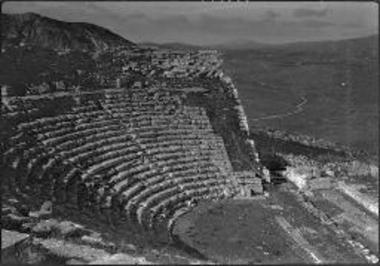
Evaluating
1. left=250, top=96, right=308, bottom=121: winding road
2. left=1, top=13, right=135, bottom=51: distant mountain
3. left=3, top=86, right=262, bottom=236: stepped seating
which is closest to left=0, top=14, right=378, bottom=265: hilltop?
left=3, top=86, right=262, bottom=236: stepped seating

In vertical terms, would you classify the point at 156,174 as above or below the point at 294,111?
above

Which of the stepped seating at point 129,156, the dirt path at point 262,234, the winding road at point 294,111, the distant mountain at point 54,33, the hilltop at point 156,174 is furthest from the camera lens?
the winding road at point 294,111

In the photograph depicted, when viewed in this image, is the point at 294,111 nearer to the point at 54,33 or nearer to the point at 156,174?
the point at 54,33

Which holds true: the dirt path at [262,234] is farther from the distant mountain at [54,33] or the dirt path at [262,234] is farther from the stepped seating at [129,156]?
the distant mountain at [54,33]

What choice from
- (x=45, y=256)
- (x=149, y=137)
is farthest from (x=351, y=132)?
(x=45, y=256)

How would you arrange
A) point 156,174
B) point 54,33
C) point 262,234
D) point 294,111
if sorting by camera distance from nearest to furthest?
1. point 262,234
2. point 156,174
3. point 54,33
4. point 294,111

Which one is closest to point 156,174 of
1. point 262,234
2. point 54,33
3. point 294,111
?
point 262,234

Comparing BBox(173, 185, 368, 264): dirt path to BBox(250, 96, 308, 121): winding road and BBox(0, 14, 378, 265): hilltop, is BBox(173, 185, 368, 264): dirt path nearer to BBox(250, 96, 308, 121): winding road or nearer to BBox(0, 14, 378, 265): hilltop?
BBox(0, 14, 378, 265): hilltop

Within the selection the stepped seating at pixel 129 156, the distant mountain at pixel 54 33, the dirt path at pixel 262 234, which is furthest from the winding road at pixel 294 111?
the dirt path at pixel 262 234
